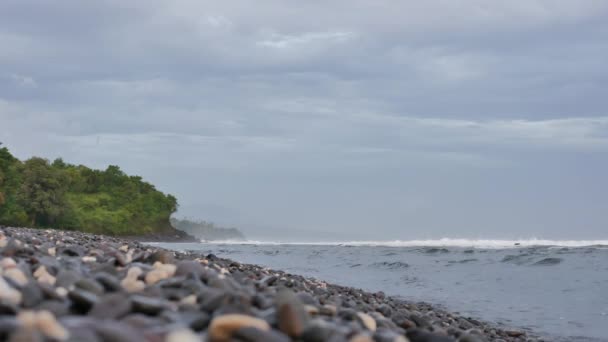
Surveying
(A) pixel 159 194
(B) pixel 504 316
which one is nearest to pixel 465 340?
(B) pixel 504 316

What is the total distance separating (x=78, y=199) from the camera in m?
78.9

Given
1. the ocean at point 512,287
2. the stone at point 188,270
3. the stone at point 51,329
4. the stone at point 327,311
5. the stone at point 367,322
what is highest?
the stone at point 188,270

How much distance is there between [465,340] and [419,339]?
38.6 inches

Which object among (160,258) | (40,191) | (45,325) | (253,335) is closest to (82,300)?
(45,325)

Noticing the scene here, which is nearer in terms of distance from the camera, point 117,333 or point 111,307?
point 117,333

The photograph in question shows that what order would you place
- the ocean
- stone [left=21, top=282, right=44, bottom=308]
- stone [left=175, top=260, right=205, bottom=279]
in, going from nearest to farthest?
stone [left=21, top=282, right=44, bottom=308]
stone [left=175, top=260, right=205, bottom=279]
the ocean

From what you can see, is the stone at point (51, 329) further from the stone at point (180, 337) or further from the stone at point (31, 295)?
the stone at point (31, 295)

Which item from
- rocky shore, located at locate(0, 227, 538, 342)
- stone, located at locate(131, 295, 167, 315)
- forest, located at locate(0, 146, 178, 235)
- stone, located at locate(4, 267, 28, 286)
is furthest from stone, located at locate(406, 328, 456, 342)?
forest, located at locate(0, 146, 178, 235)

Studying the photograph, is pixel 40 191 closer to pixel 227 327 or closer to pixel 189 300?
pixel 189 300

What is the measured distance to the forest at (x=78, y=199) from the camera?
5947 cm

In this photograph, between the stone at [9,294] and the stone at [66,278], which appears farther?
the stone at [66,278]

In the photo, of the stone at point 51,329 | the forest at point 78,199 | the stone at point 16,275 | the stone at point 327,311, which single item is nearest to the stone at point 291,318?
the stone at point 327,311

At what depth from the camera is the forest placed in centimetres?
5947

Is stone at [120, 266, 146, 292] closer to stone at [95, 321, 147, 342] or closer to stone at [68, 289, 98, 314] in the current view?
stone at [68, 289, 98, 314]
